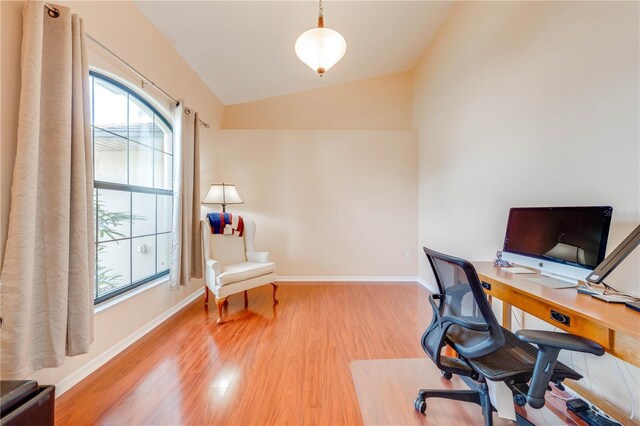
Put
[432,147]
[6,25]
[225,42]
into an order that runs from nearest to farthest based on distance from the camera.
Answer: [6,25]
[225,42]
[432,147]

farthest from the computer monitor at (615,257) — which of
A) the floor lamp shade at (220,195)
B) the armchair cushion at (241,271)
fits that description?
the floor lamp shade at (220,195)

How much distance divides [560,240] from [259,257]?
9.26ft

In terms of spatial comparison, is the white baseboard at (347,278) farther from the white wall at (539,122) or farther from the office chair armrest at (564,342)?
the office chair armrest at (564,342)

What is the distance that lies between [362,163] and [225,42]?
2358 mm

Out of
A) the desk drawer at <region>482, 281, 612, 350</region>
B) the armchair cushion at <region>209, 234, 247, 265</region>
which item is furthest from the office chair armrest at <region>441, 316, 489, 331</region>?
the armchair cushion at <region>209, 234, 247, 265</region>

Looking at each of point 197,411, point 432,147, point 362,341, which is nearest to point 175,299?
point 197,411

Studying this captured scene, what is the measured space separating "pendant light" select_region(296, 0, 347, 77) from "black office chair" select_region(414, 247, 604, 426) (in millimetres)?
1597

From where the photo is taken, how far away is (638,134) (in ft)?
4.28

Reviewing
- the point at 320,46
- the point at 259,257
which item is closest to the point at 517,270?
the point at 320,46

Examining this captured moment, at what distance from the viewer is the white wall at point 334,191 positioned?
156 inches

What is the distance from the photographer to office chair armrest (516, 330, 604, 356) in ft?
3.05

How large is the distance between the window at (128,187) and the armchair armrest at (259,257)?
3.04 ft

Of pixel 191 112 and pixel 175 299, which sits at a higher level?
pixel 191 112

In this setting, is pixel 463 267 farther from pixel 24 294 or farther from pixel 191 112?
pixel 191 112
